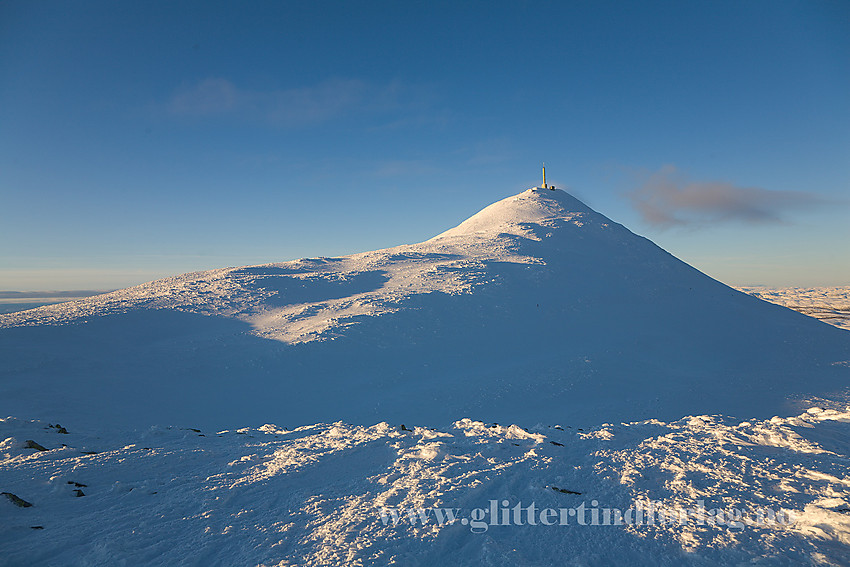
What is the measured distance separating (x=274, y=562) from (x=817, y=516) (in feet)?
24.9

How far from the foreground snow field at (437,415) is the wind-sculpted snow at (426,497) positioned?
47mm

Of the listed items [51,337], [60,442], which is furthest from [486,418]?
[51,337]

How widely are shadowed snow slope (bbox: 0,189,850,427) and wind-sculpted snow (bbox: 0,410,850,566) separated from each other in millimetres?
9305

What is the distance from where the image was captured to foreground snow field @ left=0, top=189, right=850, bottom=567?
5.90 metres

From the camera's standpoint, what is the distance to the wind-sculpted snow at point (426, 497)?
18.2ft

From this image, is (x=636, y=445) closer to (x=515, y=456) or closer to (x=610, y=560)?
(x=515, y=456)

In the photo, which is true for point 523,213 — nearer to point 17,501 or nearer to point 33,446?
point 33,446

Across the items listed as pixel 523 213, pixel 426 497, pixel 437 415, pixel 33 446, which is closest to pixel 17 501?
pixel 33 446

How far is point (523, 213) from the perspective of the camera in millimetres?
51219

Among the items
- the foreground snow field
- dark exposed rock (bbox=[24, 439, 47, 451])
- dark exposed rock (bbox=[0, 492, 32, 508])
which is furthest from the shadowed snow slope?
dark exposed rock (bbox=[0, 492, 32, 508])

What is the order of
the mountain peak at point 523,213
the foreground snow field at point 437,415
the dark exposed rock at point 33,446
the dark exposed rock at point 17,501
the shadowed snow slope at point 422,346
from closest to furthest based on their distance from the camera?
1. the foreground snow field at point 437,415
2. the dark exposed rock at point 17,501
3. the dark exposed rock at point 33,446
4. the shadowed snow slope at point 422,346
5. the mountain peak at point 523,213

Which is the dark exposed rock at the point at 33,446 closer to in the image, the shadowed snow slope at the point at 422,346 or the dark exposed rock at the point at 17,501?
the dark exposed rock at the point at 17,501

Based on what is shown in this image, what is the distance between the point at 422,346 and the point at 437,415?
701cm

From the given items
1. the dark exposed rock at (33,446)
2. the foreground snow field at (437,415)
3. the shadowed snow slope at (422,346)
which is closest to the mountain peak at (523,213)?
the foreground snow field at (437,415)
